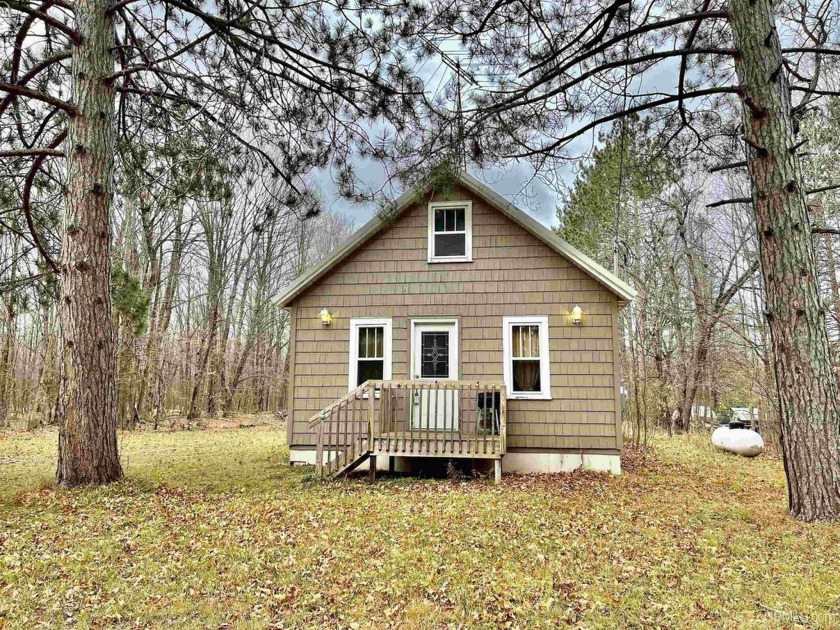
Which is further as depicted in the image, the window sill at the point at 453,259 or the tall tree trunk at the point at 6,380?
the tall tree trunk at the point at 6,380

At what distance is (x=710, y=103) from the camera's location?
23.6 feet

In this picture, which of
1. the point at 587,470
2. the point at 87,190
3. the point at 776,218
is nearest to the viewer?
the point at 776,218

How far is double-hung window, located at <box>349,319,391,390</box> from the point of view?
925 centimetres

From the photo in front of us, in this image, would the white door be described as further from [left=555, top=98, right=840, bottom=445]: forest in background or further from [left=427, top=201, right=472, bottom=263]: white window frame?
[left=555, top=98, right=840, bottom=445]: forest in background

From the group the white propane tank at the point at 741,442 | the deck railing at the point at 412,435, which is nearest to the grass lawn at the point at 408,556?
the deck railing at the point at 412,435

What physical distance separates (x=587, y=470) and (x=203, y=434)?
10986 mm

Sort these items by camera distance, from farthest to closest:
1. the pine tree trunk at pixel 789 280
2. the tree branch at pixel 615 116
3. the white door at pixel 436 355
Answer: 1. the white door at pixel 436 355
2. the tree branch at pixel 615 116
3. the pine tree trunk at pixel 789 280

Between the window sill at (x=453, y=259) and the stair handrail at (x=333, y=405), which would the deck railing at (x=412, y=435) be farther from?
the window sill at (x=453, y=259)

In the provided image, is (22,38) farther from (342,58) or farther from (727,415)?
(727,415)

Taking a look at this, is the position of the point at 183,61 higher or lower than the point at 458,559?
higher

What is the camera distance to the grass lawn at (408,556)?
136 inches

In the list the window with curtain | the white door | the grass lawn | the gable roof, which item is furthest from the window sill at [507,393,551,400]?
the window with curtain

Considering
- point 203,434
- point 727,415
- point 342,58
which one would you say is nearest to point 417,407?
point 342,58

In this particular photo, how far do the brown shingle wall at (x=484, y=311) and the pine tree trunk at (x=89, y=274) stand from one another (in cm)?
327
